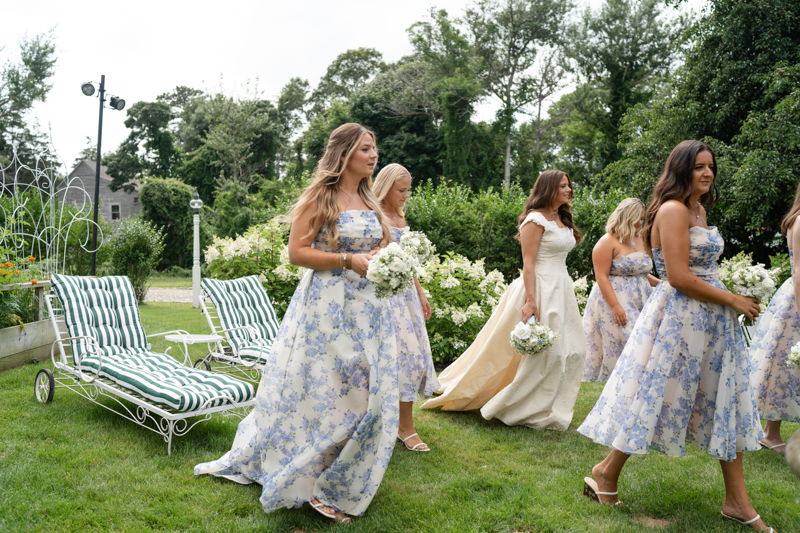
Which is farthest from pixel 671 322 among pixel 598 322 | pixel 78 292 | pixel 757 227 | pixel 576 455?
pixel 757 227

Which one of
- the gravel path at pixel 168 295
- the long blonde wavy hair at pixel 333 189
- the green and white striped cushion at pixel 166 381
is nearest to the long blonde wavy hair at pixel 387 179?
the long blonde wavy hair at pixel 333 189

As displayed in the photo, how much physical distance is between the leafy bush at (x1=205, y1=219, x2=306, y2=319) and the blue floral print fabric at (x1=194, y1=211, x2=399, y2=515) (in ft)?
15.8

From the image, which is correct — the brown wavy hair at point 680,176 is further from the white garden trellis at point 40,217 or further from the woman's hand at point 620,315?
the white garden trellis at point 40,217

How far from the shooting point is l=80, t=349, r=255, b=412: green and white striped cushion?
4.21 m

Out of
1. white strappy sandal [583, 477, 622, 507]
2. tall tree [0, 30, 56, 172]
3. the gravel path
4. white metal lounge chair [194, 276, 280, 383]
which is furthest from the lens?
tall tree [0, 30, 56, 172]

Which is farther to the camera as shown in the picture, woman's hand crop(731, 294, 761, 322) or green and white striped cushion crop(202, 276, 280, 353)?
green and white striped cushion crop(202, 276, 280, 353)

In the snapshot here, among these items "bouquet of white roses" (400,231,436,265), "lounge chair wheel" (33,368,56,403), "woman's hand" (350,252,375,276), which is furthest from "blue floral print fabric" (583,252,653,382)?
"lounge chair wheel" (33,368,56,403)

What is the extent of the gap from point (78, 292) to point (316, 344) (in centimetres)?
369

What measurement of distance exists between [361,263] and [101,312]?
3908 millimetres

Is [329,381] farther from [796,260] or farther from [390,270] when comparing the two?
[796,260]

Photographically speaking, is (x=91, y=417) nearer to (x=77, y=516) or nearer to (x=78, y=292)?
(x=78, y=292)

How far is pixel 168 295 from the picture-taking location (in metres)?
19.7

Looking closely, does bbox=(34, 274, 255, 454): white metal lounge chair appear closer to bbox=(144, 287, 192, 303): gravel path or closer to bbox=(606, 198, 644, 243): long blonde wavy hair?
bbox=(606, 198, 644, 243): long blonde wavy hair

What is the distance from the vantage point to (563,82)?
33.9 metres
